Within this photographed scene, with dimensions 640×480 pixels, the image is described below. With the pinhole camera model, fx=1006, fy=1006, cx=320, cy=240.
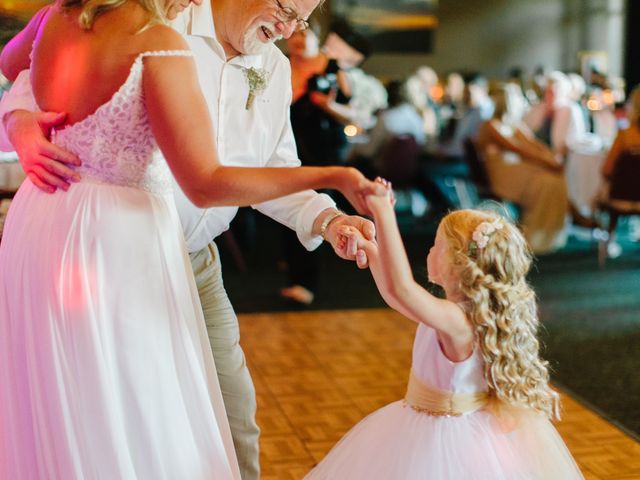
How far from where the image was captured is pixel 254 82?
2.19 metres

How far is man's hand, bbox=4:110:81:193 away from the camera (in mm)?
1746

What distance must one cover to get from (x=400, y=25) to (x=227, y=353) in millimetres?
13460

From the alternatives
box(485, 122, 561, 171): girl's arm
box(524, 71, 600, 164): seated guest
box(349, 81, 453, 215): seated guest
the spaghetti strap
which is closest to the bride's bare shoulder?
the spaghetti strap

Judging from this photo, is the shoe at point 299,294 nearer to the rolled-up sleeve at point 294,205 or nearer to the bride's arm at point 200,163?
the rolled-up sleeve at point 294,205

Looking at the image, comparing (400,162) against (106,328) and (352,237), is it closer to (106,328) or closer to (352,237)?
(352,237)

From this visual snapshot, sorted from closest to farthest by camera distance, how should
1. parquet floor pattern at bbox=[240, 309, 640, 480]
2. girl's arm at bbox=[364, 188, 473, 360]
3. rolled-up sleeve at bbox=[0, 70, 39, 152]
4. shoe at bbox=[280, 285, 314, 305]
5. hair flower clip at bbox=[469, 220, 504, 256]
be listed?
girl's arm at bbox=[364, 188, 473, 360]
rolled-up sleeve at bbox=[0, 70, 39, 152]
hair flower clip at bbox=[469, 220, 504, 256]
parquet floor pattern at bbox=[240, 309, 640, 480]
shoe at bbox=[280, 285, 314, 305]

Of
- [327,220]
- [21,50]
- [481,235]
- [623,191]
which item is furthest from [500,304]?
[623,191]

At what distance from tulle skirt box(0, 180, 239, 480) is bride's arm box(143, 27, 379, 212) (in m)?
0.19

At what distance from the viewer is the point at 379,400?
390cm

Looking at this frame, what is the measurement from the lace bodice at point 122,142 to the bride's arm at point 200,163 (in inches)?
1.6

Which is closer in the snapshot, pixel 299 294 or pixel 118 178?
pixel 118 178

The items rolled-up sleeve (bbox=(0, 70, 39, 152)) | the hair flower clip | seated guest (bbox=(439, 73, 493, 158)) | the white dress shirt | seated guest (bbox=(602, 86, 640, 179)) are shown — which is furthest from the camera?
seated guest (bbox=(439, 73, 493, 158))

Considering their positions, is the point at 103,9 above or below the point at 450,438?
above

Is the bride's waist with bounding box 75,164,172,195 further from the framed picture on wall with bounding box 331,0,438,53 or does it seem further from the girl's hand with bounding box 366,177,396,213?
the framed picture on wall with bounding box 331,0,438,53
